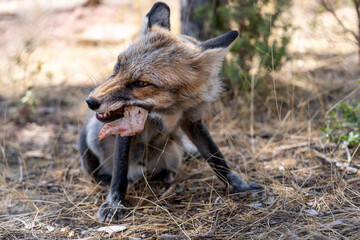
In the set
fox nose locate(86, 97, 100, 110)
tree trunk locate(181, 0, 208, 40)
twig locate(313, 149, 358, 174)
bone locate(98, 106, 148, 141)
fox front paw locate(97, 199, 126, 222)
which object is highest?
tree trunk locate(181, 0, 208, 40)

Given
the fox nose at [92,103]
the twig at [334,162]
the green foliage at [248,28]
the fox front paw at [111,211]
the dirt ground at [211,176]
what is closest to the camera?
the fox nose at [92,103]

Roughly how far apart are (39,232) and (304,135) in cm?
356

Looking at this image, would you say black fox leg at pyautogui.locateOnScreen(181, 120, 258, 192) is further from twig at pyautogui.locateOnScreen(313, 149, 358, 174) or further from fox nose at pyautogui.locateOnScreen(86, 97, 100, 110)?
fox nose at pyautogui.locateOnScreen(86, 97, 100, 110)

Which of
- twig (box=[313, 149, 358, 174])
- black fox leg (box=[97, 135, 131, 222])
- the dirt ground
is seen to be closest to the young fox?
black fox leg (box=[97, 135, 131, 222])

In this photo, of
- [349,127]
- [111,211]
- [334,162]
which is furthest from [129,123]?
[349,127]

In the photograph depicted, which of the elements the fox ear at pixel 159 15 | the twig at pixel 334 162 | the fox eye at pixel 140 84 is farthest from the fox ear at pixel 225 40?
the twig at pixel 334 162

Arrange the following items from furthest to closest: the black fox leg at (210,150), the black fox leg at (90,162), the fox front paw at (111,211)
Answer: the black fox leg at (90,162)
the black fox leg at (210,150)
the fox front paw at (111,211)

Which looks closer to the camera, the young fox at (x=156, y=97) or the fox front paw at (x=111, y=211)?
the young fox at (x=156, y=97)

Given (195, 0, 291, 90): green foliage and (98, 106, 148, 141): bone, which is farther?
(195, 0, 291, 90): green foliage

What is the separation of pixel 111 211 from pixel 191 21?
12.4ft

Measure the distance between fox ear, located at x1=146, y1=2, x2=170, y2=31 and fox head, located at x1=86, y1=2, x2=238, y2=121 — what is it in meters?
0.41

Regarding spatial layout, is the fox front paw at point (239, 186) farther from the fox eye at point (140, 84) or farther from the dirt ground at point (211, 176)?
the fox eye at point (140, 84)

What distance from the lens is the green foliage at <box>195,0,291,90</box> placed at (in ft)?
18.2

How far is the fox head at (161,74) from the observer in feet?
9.95
